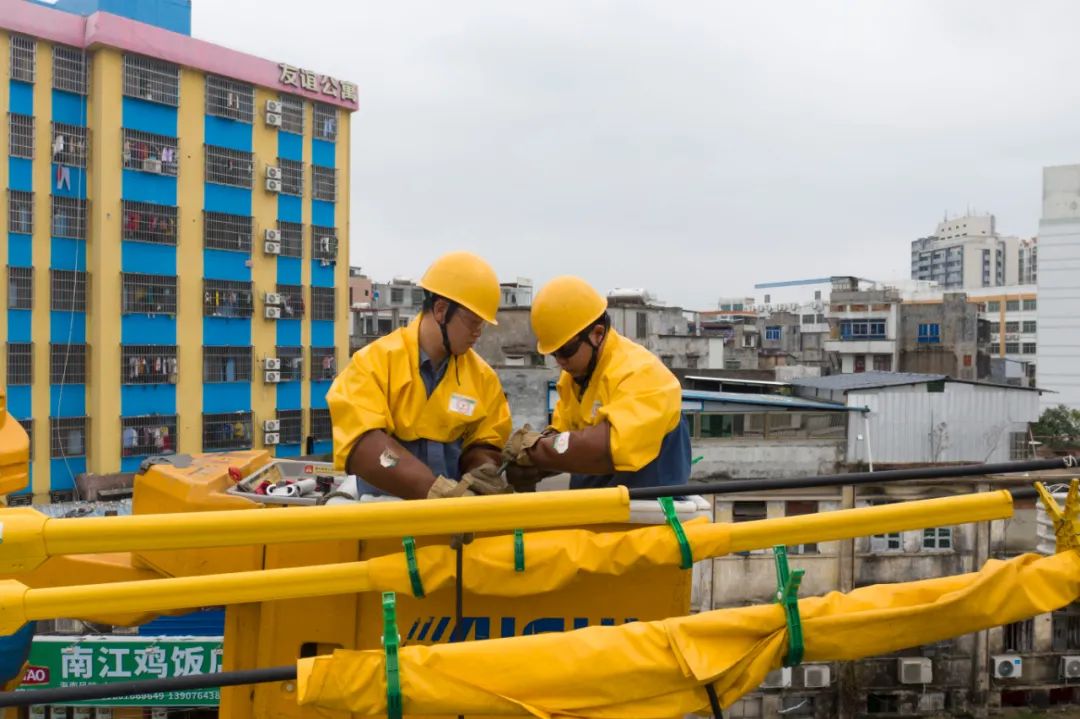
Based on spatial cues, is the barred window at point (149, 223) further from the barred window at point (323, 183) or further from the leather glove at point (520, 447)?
the leather glove at point (520, 447)

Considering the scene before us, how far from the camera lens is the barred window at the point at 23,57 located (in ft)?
89.0

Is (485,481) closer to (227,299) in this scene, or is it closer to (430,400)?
(430,400)

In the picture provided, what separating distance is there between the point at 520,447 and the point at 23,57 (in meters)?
29.3

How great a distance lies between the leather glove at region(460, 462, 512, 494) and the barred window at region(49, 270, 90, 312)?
28.4 meters

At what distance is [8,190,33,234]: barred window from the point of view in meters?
27.1

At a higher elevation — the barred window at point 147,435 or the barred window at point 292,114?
the barred window at point 292,114

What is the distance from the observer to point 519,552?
298 centimetres

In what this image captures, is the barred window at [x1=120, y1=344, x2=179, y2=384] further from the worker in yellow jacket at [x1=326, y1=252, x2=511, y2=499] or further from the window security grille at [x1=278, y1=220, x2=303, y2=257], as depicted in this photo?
the worker in yellow jacket at [x1=326, y1=252, x2=511, y2=499]

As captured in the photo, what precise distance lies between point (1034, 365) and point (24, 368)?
180ft

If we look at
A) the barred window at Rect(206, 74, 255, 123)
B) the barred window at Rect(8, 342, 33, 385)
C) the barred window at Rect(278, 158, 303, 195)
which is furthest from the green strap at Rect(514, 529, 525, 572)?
the barred window at Rect(278, 158, 303, 195)

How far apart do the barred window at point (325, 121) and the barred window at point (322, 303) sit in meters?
5.68

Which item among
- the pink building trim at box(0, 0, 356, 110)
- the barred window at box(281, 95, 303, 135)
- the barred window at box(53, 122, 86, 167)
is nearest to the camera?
the pink building trim at box(0, 0, 356, 110)

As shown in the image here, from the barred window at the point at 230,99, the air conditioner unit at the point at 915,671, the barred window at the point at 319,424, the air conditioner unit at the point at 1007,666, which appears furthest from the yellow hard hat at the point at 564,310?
the barred window at the point at 319,424

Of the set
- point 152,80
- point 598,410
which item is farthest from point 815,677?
point 152,80
